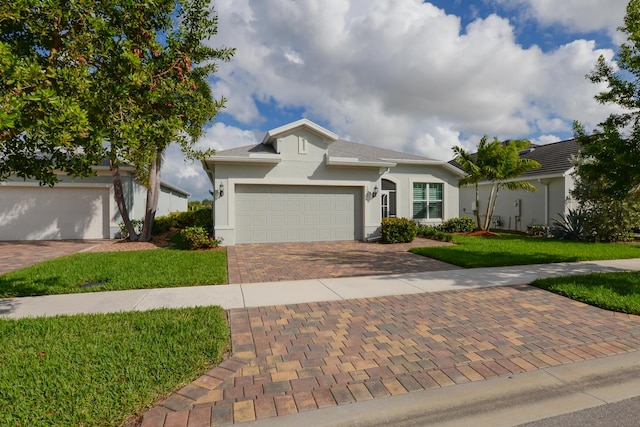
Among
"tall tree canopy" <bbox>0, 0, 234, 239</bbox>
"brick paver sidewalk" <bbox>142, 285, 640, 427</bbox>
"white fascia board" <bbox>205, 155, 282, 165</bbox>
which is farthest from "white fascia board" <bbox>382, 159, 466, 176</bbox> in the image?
"tall tree canopy" <bbox>0, 0, 234, 239</bbox>

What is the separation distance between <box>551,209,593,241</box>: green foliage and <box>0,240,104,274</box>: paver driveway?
19.8m

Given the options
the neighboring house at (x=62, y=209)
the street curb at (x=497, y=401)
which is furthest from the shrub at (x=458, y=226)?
the neighboring house at (x=62, y=209)

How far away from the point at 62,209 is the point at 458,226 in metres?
18.9

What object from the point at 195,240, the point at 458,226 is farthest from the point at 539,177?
the point at 195,240

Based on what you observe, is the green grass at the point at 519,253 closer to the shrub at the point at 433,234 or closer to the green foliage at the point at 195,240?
the shrub at the point at 433,234

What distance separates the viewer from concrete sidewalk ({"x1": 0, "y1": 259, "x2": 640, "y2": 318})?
230 inches

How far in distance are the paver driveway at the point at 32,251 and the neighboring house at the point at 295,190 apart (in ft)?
17.4

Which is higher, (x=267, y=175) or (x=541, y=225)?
(x=267, y=175)

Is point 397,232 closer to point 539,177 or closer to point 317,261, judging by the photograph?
point 317,261

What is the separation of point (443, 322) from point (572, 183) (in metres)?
17.3

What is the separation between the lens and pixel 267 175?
46.1 ft

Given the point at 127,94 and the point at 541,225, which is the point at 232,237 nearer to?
the point at 127,94

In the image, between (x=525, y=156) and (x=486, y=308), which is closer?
(x=486, y=308)

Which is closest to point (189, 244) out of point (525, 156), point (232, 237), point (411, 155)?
point (232, 237)
